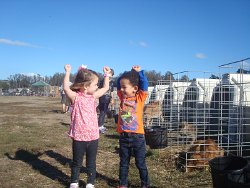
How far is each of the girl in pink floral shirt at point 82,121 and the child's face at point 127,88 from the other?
461 millimetres

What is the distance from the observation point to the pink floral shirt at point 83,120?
526 centimetres

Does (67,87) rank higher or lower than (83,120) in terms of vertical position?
higher

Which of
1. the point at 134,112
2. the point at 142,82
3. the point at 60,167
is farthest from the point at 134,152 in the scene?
the point at 60,167

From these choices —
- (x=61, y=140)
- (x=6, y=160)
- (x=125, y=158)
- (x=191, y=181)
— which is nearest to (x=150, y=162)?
(x=191, y=181)

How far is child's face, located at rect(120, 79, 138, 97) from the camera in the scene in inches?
213

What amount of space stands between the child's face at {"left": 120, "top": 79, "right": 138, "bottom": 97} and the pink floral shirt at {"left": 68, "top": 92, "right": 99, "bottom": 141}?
0.58 meters

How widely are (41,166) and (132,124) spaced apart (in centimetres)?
269

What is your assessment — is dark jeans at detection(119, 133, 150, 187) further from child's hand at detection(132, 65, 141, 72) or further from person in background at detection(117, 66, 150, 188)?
child's hand at detection(132, 65, 141, 72)

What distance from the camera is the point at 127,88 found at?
17.8 ft

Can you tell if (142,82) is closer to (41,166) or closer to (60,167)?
(60,167)

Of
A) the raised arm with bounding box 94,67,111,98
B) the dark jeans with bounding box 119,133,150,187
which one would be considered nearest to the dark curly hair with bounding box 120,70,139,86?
the raised arm with bounding box 94,67,111,98

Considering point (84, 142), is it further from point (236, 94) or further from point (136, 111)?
point (236, 94)

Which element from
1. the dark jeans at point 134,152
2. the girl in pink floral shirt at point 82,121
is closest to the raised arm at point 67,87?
the girl in pink floral shirt at point 82,121

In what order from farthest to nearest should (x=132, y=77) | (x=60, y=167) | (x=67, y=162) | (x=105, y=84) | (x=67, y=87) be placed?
(x=67, y=162)
(x=60, y=167)
(x=105, y=84)
(x=132, y=77)
(x=67, y=87)
